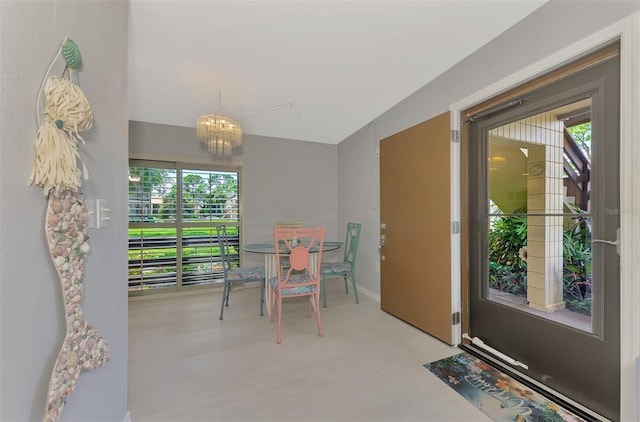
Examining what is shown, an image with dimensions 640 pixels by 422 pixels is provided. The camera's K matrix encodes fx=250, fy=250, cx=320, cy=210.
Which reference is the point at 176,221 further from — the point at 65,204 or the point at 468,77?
the point at 468,77

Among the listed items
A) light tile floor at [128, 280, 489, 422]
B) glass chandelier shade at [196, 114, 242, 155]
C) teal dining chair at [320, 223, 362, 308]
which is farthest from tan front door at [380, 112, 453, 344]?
glass chandelier shade at [196, 114, 242, 155]

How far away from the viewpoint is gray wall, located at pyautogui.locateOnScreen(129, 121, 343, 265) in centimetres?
339

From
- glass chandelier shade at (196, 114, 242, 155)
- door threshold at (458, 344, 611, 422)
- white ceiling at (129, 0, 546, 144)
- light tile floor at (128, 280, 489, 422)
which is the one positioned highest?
white ceiling at (129, 0, 546, 144)

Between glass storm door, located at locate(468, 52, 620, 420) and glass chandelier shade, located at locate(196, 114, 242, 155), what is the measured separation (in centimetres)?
230

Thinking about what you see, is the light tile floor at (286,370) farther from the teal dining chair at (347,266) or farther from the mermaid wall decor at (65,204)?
the mermaid wall decor at (65,204)

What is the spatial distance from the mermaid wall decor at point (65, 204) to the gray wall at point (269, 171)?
2.80 meters

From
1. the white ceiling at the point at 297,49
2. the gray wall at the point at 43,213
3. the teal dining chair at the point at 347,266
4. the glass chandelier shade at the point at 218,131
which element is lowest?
the teal dining chair at the point at 347,266

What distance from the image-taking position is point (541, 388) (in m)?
1.58

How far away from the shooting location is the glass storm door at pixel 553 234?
1321 millimetres

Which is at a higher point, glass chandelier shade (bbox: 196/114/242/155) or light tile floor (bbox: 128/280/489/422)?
glass chandelier shade (bbox: 196/114/242/155)

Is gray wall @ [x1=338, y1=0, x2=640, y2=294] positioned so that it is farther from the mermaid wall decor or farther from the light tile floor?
the mermaid wall decor

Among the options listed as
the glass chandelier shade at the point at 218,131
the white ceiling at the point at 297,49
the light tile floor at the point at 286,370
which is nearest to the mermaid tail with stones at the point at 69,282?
the light tile floor at the point at 286,370

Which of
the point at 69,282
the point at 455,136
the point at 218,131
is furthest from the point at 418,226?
the point at 69,282

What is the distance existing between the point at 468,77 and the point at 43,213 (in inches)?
102
